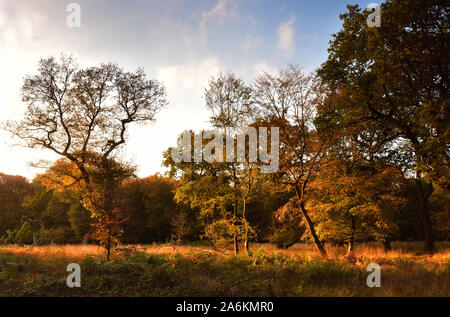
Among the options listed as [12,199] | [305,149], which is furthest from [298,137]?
[12,199]

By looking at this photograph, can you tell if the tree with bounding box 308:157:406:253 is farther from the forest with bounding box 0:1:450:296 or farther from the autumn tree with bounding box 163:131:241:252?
the autumn tree with bounding box 163:131:241:252

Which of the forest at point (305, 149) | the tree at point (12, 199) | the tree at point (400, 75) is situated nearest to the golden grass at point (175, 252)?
the forest at point (305, 149)

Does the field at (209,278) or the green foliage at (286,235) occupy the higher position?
the field at (209,278)

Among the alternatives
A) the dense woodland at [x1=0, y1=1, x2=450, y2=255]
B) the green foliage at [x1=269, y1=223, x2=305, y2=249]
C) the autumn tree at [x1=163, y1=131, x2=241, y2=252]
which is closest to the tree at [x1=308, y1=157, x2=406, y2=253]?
the dense woodland at [x1=0, y1=1, x2=450, y2=255]

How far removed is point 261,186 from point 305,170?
3201 mm

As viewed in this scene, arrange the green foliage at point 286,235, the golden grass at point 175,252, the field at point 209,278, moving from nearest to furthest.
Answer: the field at point 209,278
the golden grass at point 175,252
the green foliage at point 286,235

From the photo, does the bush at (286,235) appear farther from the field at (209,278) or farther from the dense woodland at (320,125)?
the field at (209,278)

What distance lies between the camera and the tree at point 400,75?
37.4 feet

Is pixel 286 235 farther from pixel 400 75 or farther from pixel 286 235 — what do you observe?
pixel 400 75

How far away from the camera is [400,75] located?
13.4m

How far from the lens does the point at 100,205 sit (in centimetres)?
1117

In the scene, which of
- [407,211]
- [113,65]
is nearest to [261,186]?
[113,65]
